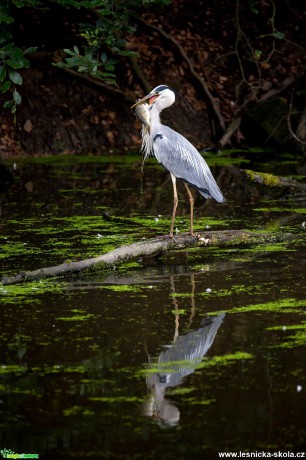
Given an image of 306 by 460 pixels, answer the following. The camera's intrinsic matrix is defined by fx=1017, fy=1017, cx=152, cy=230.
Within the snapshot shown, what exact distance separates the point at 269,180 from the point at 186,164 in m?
1.64

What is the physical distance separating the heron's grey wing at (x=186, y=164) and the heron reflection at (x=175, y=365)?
2.21 meters

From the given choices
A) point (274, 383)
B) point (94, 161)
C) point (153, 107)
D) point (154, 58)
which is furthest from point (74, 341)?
point (154, 58)

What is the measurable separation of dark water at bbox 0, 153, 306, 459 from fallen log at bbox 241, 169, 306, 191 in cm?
31

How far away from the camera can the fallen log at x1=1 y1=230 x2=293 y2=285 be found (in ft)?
21.0

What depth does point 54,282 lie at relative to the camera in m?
6.47

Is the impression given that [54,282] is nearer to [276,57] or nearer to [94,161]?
[94,161]

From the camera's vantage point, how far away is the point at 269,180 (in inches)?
362

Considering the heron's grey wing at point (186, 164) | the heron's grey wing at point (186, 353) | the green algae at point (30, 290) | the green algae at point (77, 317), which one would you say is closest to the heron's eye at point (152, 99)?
the heron's grey wing at point (186, 164)

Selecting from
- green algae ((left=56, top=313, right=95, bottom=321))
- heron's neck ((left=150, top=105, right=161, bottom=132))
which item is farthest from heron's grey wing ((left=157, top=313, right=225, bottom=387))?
heron's neck ((left=150, top=105, right=161, bottom=132))

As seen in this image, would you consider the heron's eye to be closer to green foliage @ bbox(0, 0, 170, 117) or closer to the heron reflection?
green foliage @ bbox(0, 0, 170, 117)

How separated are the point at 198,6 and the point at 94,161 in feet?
14.2

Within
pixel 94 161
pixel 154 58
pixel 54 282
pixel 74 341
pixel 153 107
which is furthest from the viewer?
pixel 154 58

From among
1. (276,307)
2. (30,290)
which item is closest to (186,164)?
(30,290)

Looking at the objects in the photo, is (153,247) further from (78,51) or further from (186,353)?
(78,51)
